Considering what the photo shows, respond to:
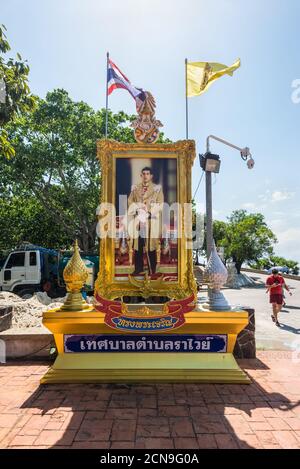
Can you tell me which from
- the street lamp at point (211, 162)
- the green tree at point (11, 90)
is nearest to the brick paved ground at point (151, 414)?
the green tree at point (11, 90)

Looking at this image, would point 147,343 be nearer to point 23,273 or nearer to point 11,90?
point 11,90

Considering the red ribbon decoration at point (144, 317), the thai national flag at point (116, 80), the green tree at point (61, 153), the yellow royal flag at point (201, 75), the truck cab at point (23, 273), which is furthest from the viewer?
the green tree at point (61, 153)

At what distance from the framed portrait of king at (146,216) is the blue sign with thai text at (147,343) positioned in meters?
0.84

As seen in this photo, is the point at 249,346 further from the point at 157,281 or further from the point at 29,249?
the point at 29,249

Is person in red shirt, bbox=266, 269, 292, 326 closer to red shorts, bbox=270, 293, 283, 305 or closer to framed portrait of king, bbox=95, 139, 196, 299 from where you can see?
red shorts, bbox=270, 293, 283, 305

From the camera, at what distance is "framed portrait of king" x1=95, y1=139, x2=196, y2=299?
5789 mm

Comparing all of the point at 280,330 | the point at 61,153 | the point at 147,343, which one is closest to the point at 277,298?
the point at 280,330

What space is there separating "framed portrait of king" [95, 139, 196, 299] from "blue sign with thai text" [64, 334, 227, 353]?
33.1 inches

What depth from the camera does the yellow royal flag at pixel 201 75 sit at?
6.50 metres

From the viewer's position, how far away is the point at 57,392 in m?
4.71

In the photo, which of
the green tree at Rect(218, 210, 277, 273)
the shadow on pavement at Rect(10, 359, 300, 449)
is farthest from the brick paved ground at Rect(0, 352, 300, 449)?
the green tree at Rect(218, 210, 277, 273)

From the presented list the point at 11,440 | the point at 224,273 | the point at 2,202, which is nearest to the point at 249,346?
the point at 224,273

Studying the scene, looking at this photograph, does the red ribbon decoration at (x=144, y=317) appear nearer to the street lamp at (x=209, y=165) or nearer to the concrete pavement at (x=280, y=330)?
the concrete pavement at (x=280, y=330)

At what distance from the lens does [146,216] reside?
592 centimetres
